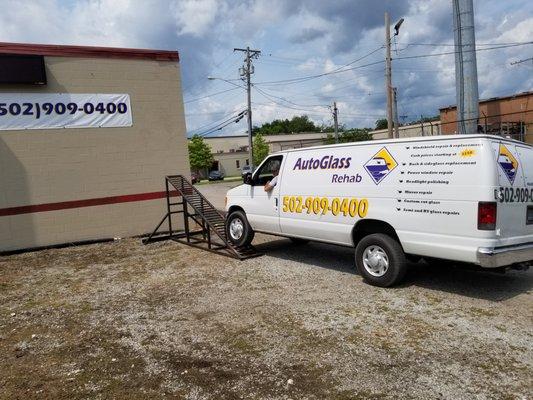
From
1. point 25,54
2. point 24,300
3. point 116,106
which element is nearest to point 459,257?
point 24,300

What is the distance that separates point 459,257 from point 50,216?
9495mm

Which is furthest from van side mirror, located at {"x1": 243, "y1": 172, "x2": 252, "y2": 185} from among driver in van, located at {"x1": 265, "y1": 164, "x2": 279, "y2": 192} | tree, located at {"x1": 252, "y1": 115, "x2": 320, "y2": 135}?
tree, located at {"x1": 252, "y1": 115, "x2": 320, "y2": 135}

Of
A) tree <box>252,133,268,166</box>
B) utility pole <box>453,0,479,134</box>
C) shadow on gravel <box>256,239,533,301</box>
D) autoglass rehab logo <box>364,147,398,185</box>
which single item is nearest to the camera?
shadow on gravel <box>256,239,533,301</box>

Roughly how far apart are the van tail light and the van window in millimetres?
4031

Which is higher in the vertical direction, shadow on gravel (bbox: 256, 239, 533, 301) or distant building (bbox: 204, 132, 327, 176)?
distant building (bbox: 204, 132, 327, 176)

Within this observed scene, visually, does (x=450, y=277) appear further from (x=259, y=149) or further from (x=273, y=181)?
(x=259, y=149)

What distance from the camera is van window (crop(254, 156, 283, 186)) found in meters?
8.97

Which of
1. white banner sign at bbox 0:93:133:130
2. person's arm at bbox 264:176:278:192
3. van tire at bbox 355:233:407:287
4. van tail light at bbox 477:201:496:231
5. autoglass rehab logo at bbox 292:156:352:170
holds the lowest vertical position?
van tire at bbox 355:233:407:287

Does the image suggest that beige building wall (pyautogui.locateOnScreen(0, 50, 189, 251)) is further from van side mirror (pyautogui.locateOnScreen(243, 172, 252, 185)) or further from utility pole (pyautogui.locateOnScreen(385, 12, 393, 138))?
utility pole (pyautogui.locateOnScreen(385, 12, 393, 138))

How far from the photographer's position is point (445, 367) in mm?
4328

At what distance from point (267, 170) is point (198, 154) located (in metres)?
69.9

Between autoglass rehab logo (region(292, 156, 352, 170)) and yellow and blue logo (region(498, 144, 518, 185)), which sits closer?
yellow and blue logo (region(498, 144, 518, 185))

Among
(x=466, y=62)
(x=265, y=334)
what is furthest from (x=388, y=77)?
(x=265, y=334)

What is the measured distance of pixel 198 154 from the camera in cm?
7788
